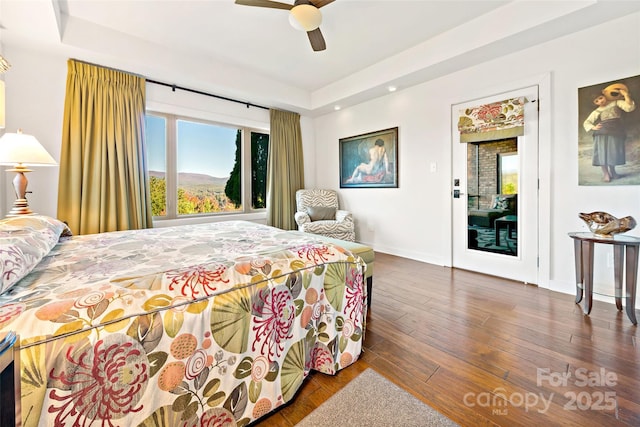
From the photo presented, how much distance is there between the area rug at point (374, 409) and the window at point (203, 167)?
3.38m

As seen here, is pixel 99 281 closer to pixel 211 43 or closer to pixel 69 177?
pixel 69 177

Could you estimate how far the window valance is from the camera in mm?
2764

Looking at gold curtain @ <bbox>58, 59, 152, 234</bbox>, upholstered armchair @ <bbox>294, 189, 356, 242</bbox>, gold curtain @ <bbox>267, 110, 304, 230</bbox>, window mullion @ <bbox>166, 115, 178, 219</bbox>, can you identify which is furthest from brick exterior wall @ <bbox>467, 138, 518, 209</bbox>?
gold curtain @ <bbox>58, 59, 152, 234</bbox>

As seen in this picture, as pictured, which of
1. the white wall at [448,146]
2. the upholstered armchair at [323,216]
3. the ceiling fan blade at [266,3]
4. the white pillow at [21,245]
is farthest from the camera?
the upholstered armchair at [323,216]

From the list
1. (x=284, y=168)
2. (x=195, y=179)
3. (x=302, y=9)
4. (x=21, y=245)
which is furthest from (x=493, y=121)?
(x=195, y=179)

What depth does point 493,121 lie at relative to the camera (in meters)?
2.94

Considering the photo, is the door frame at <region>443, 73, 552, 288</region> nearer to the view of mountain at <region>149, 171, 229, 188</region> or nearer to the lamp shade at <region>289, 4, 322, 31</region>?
the lamp shade at <region>289, 4, 322, 31</region>

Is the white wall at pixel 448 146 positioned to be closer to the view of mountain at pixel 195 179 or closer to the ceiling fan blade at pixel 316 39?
the ceiling fan blade at pixel 316 39

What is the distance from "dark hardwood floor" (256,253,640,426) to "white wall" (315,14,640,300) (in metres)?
0.81

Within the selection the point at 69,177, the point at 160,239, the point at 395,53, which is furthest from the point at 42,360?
the point at 395,53

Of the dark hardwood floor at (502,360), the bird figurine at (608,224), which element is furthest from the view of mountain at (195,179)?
the bird figurine at (608,224)

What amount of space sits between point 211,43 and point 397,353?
3.59 metres

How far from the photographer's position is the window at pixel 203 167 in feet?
11.9

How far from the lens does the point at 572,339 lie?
1725 mm
